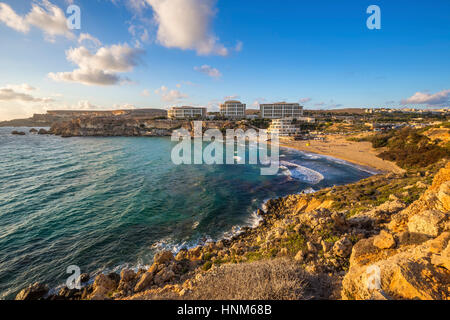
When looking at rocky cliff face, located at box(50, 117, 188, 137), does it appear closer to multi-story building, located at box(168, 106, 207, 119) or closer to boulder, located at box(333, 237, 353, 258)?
multi-story building, located at box(168, 106, 207, 119)

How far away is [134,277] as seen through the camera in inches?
312

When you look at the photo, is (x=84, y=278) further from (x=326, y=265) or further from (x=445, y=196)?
(x=445, y=196)

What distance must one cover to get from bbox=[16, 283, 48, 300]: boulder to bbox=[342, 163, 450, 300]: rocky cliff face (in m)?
A: 12.1

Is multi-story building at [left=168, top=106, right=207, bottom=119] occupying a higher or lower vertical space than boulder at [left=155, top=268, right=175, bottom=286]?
higher

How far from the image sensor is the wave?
965 inches

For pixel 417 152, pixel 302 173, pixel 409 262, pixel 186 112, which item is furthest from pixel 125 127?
pixel 409 262

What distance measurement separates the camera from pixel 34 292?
26.7 feet

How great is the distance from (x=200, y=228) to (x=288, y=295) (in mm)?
9960

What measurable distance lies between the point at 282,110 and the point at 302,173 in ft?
293

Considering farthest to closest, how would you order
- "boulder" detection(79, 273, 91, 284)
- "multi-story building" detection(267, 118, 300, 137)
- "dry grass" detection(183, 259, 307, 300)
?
"multi-story building" detection(267, 118, 300, 137), "boulder" detection(79, 273, 91, 284), "dry grass" detection(183, 259, 307, 300)

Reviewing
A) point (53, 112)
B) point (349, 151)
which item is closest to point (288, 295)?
point (349, 151)

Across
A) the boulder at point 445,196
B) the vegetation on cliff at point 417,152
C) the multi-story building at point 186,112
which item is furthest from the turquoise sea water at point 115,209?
the multi-story building at point 186,112

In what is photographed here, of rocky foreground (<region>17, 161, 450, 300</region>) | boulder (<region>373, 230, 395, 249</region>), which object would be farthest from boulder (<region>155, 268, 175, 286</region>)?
boulder (<region>373, 230, 395, 249</region>)
